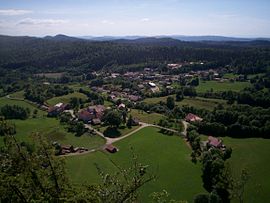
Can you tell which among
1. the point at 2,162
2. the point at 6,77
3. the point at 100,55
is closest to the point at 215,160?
the point at 2,162

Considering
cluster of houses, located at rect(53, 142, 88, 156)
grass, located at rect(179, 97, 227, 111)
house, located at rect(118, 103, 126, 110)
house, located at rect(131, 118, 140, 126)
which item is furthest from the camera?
grass, located at rect(179, 97, 227, 111)

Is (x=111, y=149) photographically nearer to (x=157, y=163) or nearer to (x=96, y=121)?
(x=157, y=163)

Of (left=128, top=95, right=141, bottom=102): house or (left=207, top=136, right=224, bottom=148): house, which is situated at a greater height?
(left=207, top=136, right=224, bottom=148): house

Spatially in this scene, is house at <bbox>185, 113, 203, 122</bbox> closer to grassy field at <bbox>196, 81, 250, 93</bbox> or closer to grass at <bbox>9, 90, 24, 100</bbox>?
grassy field at <bbox>196, 81, 250, 93</bbox>

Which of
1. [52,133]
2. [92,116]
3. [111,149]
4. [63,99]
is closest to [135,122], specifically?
[92,116]

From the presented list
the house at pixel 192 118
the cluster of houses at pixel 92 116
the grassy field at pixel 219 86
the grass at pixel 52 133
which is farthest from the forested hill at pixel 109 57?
the house at pixel 192 118

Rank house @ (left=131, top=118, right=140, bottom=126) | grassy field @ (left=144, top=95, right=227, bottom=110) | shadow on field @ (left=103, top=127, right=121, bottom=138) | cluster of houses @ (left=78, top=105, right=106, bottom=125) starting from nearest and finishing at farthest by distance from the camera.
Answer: shadow on field @ (left=103, top=127, right=121, bottom=138)
house @ (left=131, top=118, right=140, bottom=126)
cluster of houses @ (left=78, top=105, right=106, bottom=125)
grassy field @ (left=144, top=95, right=227, bottom=110)

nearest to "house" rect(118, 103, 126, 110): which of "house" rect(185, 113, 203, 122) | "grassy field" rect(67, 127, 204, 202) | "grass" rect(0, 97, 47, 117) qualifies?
"house" rect(185, 113, 203, 122)
